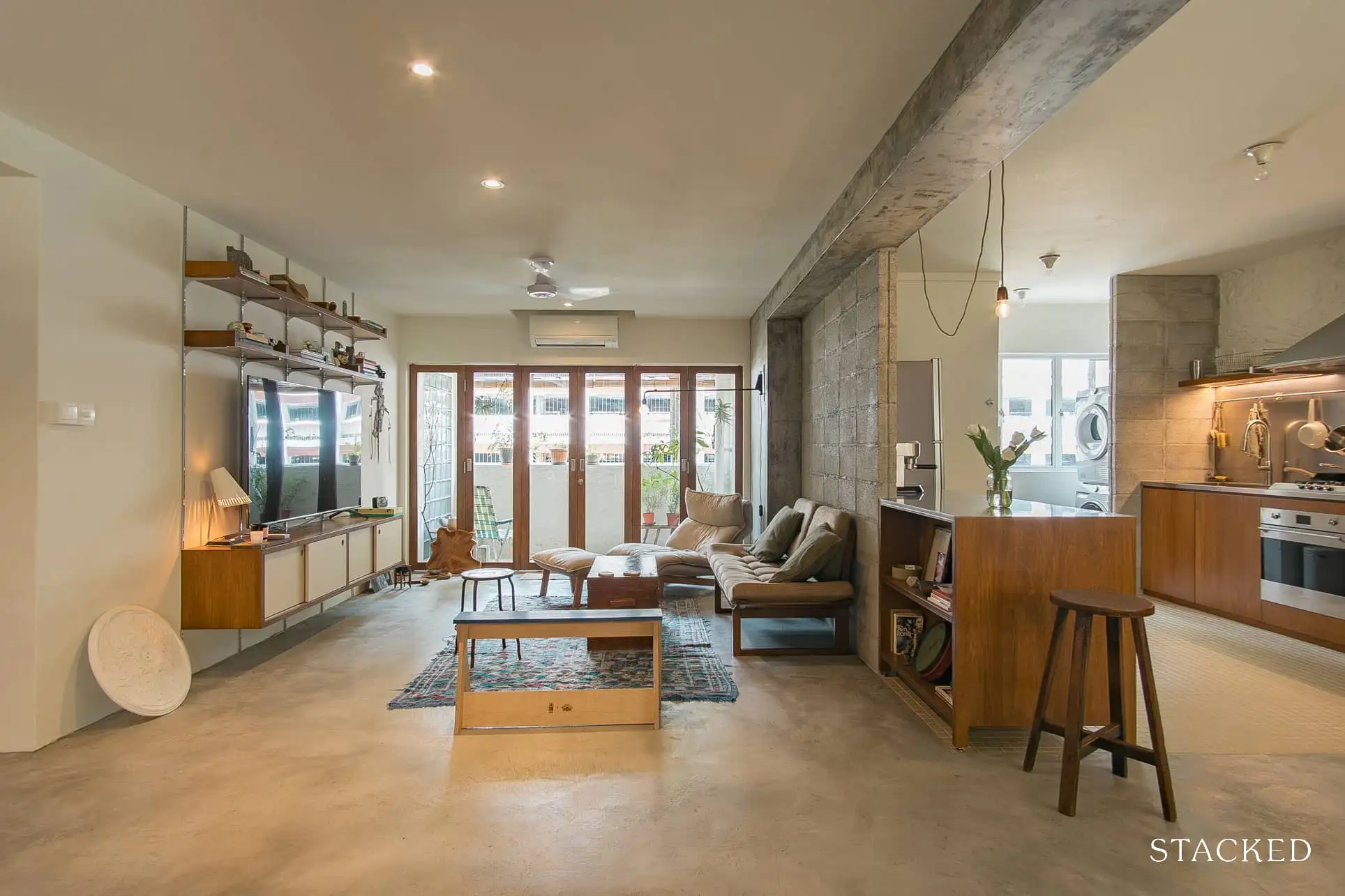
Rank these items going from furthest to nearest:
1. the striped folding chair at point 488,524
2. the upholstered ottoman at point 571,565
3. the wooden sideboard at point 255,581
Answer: the striped folding chair at point 488,524, the upholstered ottoman at point 571,565, the wooden sideboard at point 255,581

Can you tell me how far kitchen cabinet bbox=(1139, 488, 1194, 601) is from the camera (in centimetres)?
521

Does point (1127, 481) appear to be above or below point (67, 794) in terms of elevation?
above

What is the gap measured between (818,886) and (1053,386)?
22.1 ft

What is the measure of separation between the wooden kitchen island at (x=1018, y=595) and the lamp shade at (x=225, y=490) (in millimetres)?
3731

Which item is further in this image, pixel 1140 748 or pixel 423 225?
pixel 423 225

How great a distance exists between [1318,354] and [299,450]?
664 cm

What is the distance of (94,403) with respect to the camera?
3176 millimetres

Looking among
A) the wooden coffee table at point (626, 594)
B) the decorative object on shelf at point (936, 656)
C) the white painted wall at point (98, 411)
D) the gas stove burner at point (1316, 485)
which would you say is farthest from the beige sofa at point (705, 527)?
the gas stove burner at point (1316, 485)

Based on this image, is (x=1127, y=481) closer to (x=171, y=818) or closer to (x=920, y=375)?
(x=920, y=375)

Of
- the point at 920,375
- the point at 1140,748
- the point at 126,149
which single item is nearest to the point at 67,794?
the point at 126,149

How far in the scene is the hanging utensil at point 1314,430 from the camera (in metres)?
4.78

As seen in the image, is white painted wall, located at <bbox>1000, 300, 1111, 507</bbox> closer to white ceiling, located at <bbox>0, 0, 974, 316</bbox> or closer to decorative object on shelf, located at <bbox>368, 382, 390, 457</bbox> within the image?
white ceiling, located at <bbox>0, 0, 974, 316</bbox>

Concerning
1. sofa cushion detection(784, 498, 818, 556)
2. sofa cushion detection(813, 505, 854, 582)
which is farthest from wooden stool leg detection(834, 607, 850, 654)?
sofa cushion detection(784, 498, 818, 556)

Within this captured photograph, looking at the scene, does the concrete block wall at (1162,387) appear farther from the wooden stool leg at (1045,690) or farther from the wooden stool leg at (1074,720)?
the wooden stool leg at (1074,720)
